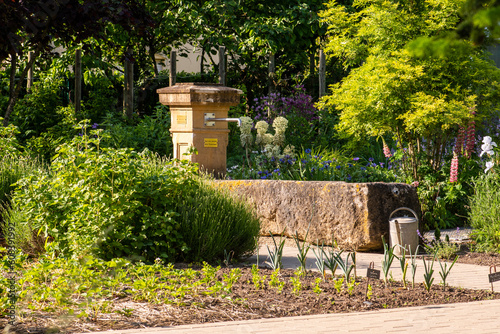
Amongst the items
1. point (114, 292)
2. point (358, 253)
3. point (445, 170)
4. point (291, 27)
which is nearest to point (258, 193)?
point (358, 253)

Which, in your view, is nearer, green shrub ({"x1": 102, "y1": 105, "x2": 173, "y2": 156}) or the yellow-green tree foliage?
the yellow-green tree foliage

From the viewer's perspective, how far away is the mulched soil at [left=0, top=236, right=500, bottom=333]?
323 centimetres

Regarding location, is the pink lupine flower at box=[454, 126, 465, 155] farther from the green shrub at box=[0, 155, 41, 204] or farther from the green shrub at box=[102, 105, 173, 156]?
the green shrub at box=[0, 155, 41, 204]

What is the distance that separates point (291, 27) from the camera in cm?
1156

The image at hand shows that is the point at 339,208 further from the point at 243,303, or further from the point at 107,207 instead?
the point at 243,303

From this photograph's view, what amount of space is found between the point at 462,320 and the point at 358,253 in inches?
106

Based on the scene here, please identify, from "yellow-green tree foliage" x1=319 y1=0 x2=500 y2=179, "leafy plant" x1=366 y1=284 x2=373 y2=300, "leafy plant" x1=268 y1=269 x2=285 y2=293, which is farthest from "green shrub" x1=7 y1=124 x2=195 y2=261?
"yellow-green tree foliage" x1=319 y1=0 x2=500 y2=179

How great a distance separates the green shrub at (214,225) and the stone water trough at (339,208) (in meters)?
0.40

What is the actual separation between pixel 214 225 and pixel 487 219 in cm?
297

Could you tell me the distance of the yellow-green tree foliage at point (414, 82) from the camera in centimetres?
706

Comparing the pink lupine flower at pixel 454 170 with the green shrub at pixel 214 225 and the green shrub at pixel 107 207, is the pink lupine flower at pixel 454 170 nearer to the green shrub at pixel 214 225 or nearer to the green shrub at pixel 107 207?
the green shrub at pixel 214 225

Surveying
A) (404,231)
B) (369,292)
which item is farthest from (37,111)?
(369,292)

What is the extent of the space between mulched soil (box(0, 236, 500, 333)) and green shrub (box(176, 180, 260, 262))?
73cm

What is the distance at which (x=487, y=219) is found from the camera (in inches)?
238
